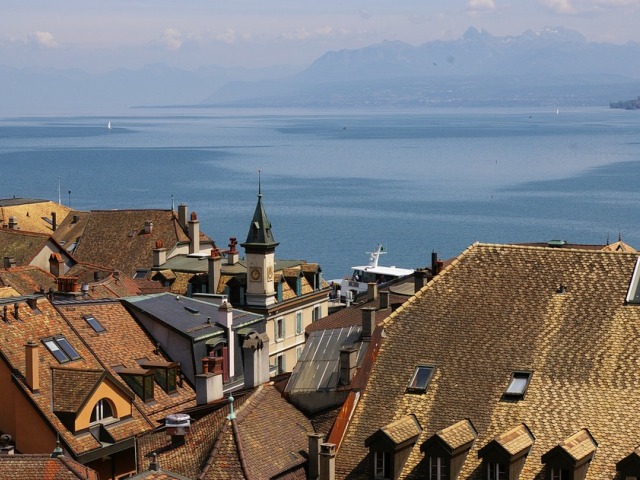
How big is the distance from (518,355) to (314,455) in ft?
16.2

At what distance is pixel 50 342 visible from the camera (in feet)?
125

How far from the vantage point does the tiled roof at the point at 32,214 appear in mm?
100875

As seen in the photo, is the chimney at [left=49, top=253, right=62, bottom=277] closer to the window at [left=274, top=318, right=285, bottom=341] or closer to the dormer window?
the window at [left=274, top=318, right=285, bottom=341]

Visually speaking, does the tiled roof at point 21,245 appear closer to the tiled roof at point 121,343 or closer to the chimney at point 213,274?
the chimney at point 213,274

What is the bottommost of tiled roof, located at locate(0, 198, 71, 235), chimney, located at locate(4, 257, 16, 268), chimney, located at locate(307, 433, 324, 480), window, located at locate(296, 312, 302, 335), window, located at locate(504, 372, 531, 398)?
window, located at locate(296, 312, 302, 335)

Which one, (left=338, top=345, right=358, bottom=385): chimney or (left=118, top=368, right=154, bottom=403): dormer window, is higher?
(left=338, top=345, right=358, bottom=385): chimney

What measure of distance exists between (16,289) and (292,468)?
2750 cm

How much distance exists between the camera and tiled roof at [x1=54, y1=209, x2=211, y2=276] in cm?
8319

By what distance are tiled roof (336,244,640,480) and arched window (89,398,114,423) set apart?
9.01m

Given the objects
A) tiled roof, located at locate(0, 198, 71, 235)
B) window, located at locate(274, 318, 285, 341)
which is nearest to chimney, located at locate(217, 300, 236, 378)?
window, located at locate(274, 318, 285, 341)

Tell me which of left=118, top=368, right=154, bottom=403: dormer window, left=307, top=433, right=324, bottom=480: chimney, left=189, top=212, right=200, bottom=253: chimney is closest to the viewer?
left=307, top=433, right=324, bottom=480: chimney

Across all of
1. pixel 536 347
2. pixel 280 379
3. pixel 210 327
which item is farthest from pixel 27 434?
pixel 536 347

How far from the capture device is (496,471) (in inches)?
1088

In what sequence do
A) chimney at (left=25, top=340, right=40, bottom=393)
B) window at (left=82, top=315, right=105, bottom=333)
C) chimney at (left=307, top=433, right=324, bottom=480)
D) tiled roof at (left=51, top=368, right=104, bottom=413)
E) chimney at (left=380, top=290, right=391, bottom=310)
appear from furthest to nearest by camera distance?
chimney at (left=380, top=290, right=391, bottom=310), window at (left=82, top=315, right=105, bottom=333), tiled roof at (left=51, top=368, right=104, bottom=413), chimney at (left=25, top=340, right=40, bottom=393), chimney at (left=307, top=433, right=324, bottom=480)
